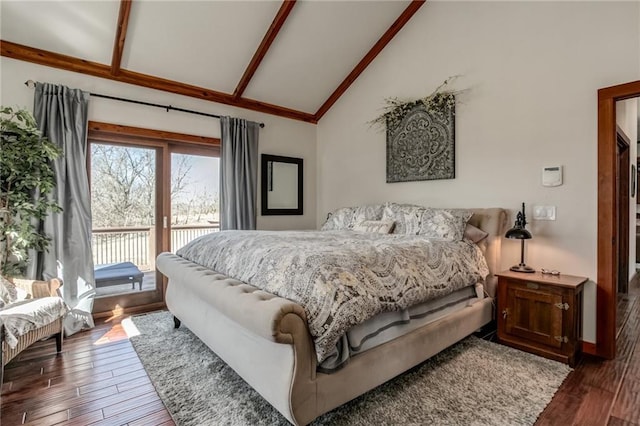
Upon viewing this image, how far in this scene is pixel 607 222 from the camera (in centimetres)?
257

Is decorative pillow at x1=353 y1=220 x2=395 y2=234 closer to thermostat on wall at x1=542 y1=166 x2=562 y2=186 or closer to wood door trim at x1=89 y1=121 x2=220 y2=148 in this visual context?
thermostat on wall at x1=542 y1=166 x2=562 y2=186

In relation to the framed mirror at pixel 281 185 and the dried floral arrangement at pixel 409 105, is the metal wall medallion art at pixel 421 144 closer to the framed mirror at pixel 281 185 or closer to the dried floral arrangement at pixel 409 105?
the dried floral arrangement at pixel 409 105

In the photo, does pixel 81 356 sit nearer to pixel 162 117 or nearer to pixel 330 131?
pixel 162 117

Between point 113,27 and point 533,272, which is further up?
point 113,27

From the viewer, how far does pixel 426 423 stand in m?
1.79

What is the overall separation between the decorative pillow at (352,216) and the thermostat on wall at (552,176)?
163 cm

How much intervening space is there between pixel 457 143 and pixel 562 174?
105cm

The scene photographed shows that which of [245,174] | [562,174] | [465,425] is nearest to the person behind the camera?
[465,425]

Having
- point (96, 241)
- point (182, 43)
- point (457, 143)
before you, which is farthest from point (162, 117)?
point (457, 143)

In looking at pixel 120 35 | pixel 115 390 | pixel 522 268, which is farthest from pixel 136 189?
pixel 522 268

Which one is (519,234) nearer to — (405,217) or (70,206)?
(405,217)

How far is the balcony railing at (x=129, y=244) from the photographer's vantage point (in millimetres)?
3671

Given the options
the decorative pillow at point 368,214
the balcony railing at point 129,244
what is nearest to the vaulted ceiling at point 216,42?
the balcony railing at point 129,244

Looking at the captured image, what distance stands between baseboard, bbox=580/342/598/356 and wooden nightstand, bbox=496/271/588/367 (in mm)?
98
